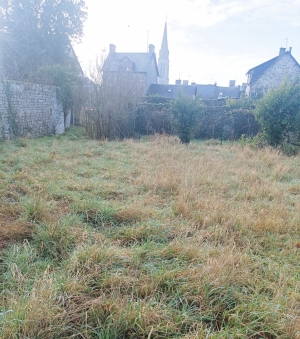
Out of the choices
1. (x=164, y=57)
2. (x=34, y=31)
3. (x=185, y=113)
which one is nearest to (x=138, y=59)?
(x=34, y=31)

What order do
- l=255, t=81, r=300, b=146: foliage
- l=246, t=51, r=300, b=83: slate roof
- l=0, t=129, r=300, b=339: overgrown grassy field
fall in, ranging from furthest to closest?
l=246, t=51, r=300, b=83: slate roof
l=255, t=81, r=300, b=146: foliage
l=0, t=129, r=300, b=339: overgrown grassy field

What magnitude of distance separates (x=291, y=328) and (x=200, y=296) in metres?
0.63

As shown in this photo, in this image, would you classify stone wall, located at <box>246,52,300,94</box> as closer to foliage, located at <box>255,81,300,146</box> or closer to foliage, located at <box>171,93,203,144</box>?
foliage, located at <box>171,93,203,144</box>

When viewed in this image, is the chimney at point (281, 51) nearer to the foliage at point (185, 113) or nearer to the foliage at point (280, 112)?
the foliage at point (280, 112)

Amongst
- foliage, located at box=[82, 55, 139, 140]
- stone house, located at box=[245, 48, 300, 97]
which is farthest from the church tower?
foliage, located at box=[82, 55, 139, 140]

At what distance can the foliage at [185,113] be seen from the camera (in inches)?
456

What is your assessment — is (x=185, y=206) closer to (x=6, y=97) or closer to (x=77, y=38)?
(x=6, y=97)

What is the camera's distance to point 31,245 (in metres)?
2.60

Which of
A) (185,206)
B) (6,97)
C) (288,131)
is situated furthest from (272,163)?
(6,97)

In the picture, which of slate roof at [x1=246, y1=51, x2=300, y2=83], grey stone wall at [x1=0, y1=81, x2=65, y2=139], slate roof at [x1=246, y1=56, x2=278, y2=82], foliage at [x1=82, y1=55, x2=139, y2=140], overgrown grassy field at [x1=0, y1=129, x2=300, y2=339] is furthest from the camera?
slate roof at [x1=246, y1=56, x2=278, y2=82]

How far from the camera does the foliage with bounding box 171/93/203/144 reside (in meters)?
11.6

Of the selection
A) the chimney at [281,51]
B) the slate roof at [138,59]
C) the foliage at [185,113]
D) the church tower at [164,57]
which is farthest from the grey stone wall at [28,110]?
the church tower at [164,57]

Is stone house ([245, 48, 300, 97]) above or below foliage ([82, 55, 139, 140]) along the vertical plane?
above

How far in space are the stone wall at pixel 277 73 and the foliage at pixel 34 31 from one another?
18406mm
